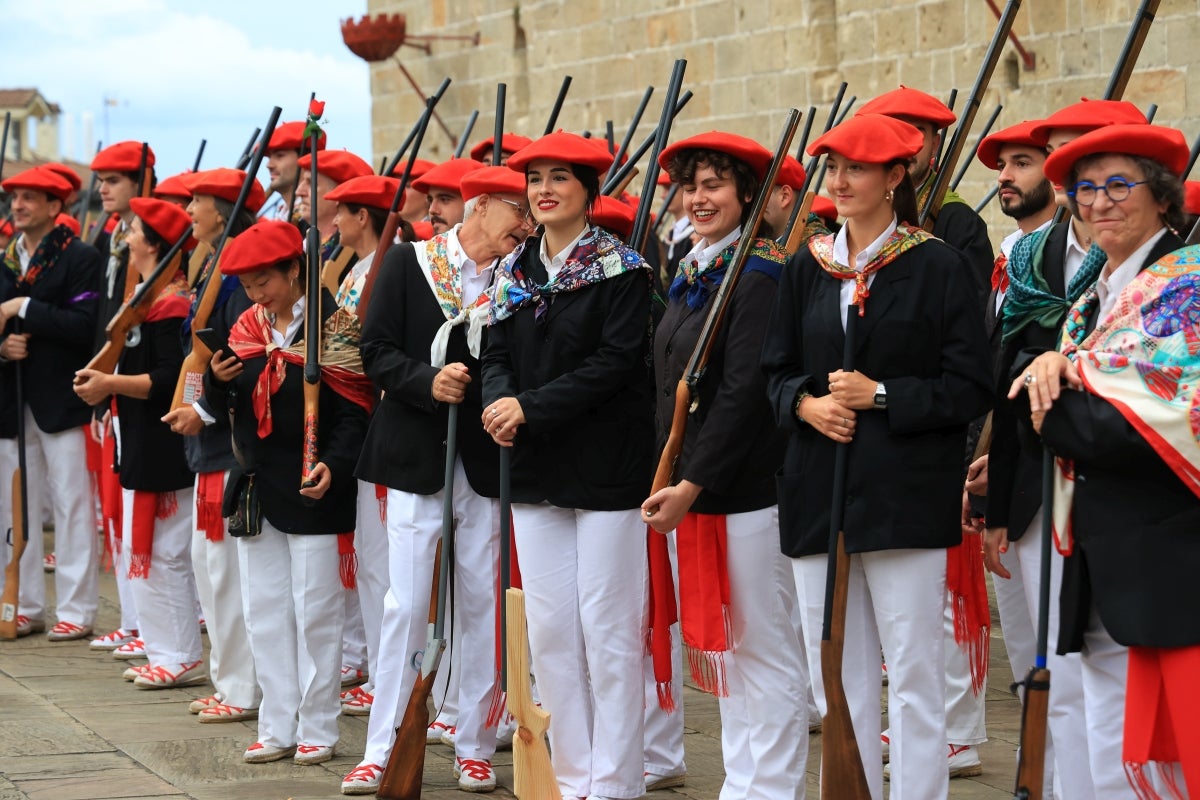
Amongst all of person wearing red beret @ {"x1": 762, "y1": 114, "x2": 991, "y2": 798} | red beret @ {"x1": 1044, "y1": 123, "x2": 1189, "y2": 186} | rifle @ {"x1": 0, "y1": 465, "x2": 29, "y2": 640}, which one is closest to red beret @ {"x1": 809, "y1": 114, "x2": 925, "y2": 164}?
person wearing red beret @ {"x1": 762, "y1": 114, "x2": 991, "y2": 798}

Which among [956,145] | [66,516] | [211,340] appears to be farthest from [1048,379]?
[66,516]

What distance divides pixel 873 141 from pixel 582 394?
45.8 inches

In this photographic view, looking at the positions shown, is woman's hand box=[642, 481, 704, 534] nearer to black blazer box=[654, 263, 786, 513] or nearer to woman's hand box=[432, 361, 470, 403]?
black blazer box=[654, 263, 786, 513]

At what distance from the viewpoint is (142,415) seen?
705cm

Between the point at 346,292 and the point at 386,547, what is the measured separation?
0.91 m

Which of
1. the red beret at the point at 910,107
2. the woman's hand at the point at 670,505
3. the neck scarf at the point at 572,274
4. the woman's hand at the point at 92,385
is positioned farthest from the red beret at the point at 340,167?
the woman's hand at the point at 670,505

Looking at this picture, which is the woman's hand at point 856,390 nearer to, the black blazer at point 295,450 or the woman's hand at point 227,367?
the black blazer at point 295,450

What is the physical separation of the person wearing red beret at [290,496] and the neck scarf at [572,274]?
2.93ft

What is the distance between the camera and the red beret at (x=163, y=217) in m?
6.97

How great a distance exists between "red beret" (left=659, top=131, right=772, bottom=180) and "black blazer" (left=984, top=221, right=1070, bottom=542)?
88 cm

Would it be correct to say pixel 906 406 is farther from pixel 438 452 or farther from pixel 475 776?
pixel 475 776

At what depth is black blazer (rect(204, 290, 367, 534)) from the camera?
574 cm

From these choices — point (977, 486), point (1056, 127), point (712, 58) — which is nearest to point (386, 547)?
point (977, 486)

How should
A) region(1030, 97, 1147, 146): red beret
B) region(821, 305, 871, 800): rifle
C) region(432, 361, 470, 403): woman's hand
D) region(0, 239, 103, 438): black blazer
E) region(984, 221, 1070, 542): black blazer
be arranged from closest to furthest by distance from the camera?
region(821, 305, 871, 800): rifle → region(984, 221, 1070, 542): black blazer → region(1030, 97, 1147, 146): red beret → region(432, 361, 470, 403): woman's hand → region(0, 239, 103, 438): black blazer
